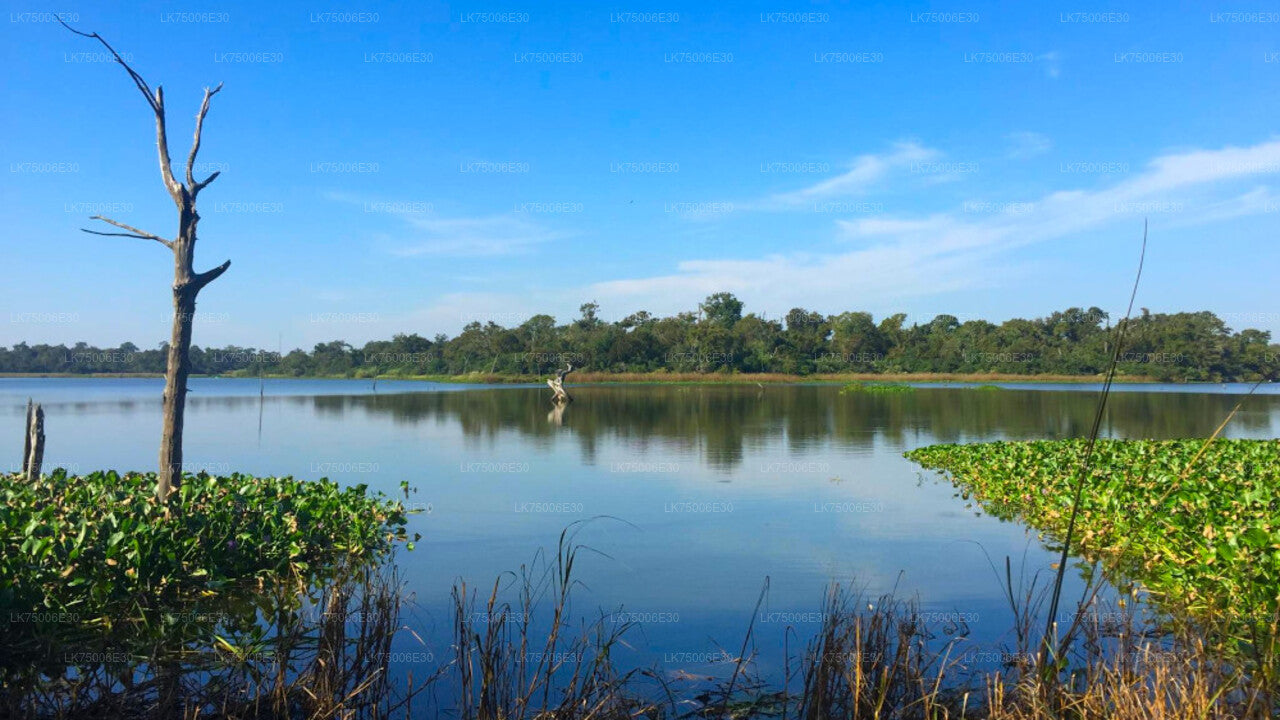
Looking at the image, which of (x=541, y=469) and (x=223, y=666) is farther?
(x=541, y=469)

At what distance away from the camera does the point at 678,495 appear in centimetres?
1136

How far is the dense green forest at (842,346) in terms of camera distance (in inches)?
2482

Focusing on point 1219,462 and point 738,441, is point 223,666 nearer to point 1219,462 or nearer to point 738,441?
point 1219,462

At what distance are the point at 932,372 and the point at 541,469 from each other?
5706 cm

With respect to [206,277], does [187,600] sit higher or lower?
lower

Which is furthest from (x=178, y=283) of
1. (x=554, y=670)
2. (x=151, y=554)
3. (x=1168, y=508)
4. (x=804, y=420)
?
(x=804, y=420)

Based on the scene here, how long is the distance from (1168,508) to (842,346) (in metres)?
65.0

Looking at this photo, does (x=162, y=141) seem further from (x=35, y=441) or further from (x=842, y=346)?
(x=842, y=346)

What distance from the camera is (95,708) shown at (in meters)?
3.83

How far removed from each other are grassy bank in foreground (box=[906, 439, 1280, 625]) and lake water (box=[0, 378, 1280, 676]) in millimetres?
616

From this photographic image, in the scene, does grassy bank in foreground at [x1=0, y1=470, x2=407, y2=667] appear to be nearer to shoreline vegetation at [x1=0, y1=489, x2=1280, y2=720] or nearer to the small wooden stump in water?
shoreline vegetation at [x1=0, y1=489, x2=1280, y2=720]

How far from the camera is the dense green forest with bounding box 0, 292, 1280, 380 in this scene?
63.0m

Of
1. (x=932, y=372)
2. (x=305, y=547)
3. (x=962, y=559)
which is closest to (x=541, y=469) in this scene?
(x=305, y=547)

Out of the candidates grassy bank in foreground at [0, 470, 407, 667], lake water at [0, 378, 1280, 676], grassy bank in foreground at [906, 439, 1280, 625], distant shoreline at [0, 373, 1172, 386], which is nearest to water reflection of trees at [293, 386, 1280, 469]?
lake water at [0, 378, 1280, 676]
